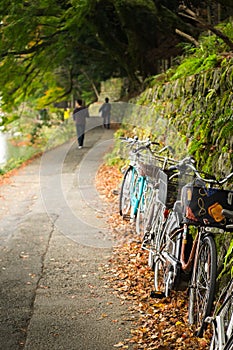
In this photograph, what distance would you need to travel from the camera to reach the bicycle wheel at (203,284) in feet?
13.4

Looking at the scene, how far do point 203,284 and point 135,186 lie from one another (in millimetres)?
3826

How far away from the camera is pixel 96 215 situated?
368 inches

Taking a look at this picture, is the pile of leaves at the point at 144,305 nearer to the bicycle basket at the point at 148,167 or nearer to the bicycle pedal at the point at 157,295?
the bicycle pedal at the point at 157,295

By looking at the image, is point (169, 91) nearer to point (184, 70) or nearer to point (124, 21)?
point (184, 70)

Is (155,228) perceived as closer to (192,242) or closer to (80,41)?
(192,242)

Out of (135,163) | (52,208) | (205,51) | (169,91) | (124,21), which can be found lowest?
(52,208)

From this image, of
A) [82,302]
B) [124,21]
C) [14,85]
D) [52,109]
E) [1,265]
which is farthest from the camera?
[52,109]

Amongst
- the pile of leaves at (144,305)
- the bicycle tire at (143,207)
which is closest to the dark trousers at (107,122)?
the bicycle tire at (143,207)

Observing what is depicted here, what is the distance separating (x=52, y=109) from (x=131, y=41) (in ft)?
29.4

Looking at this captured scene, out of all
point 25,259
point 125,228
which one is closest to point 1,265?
point 25,259

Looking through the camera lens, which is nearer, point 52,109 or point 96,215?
point 96,215

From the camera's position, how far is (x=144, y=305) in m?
5.21

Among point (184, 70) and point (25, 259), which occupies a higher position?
point (184, 70)

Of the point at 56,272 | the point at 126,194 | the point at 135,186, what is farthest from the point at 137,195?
the point at 56,272
